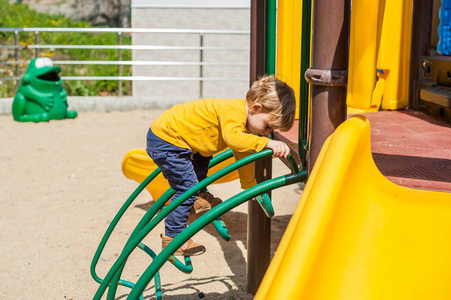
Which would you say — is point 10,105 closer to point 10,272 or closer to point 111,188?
point 111,188

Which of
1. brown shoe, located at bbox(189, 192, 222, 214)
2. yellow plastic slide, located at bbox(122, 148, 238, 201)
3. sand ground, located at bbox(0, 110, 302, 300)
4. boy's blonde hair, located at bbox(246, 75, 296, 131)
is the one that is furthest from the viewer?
yellow plastic slide, located at bbox(122, 148, 238, 201)

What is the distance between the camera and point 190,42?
11102 millimetres

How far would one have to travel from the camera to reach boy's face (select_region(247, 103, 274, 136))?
235 centimetres

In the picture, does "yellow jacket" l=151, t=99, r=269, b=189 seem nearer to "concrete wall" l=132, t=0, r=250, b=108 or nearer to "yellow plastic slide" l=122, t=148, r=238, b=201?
"yellow plastic slide" l=122, t=148, r=238, b=201

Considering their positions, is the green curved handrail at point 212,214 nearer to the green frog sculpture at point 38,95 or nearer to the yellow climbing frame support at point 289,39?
the yellow climbing frame support at point 289,39

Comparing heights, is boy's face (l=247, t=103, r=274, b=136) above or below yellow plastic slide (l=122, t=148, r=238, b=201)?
above

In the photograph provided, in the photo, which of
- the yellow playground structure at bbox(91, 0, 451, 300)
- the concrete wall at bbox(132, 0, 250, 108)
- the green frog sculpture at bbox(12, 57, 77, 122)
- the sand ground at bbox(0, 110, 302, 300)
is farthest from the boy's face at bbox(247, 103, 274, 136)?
the concrete wall at bbox(132, 0, 250, 108)

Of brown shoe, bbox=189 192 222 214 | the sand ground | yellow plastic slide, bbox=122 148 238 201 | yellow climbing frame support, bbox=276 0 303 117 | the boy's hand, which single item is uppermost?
yellow climbing frame support, bbox=276 0 303 117

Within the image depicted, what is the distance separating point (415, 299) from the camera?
61.2 inches

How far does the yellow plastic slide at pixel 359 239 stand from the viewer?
1.51 meters

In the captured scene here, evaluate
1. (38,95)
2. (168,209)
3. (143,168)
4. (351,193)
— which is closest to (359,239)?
(351,193)

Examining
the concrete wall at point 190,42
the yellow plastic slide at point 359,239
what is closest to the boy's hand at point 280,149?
the yellow plastic slide at point 359,239

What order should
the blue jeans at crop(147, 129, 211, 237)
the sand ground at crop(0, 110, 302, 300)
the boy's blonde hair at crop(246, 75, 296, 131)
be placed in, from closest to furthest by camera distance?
the boy's blonde hair at crop(246, 75, 296, 131) → the blue jeans at crop(147, 129, 211, 237) → the sand ground at crop(0, 110, 302, 300)

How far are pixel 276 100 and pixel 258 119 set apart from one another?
0.36ft
